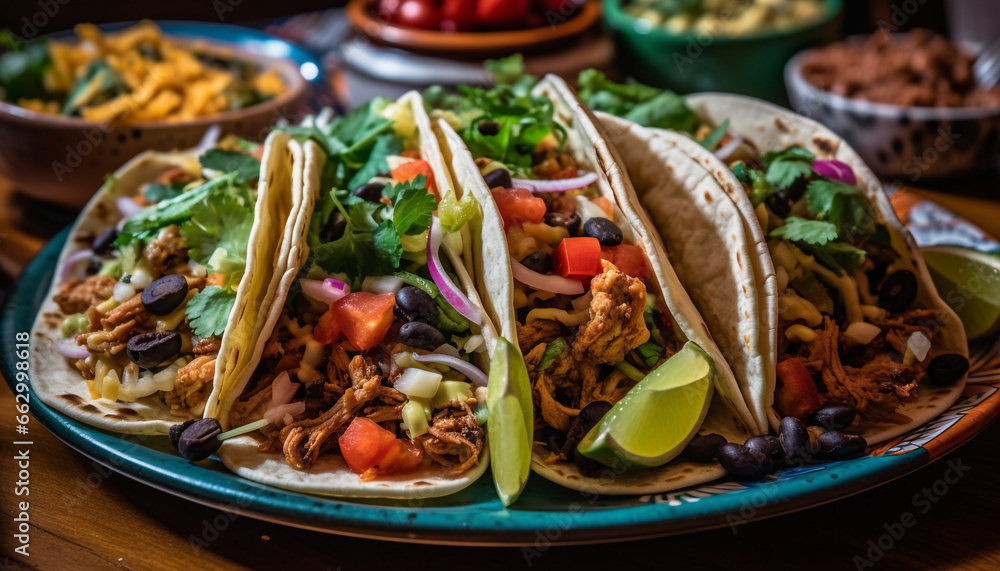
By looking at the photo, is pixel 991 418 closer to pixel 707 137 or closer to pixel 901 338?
pixel 901 338

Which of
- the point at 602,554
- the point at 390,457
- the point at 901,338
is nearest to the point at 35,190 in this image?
the point at 390,457

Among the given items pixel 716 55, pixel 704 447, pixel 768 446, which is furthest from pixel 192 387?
pixel 716 55

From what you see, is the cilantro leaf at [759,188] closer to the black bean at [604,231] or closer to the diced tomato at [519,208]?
the black bean at [604,231]

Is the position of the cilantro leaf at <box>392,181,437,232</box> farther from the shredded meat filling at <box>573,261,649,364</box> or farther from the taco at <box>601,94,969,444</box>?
the taco at <box>601,94,969,444</box>

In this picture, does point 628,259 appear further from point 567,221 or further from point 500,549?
point 500,549

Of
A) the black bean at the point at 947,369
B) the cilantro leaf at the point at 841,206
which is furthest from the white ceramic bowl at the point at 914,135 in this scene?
the black bean at the point at 947,369

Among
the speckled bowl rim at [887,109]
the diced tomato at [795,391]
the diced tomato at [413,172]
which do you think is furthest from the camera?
the speckled bowl rim at [887,109]
